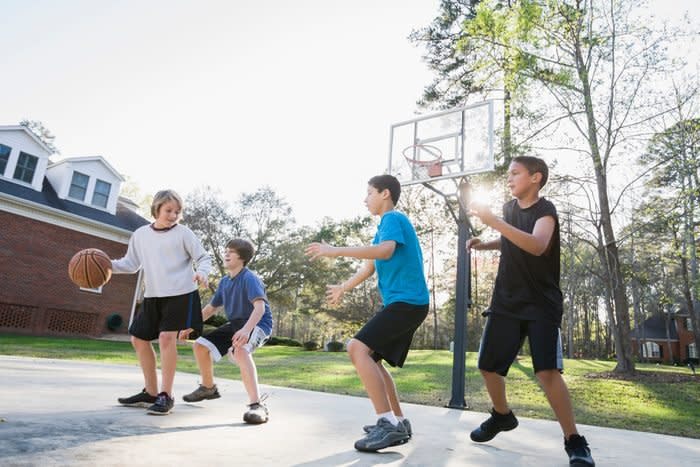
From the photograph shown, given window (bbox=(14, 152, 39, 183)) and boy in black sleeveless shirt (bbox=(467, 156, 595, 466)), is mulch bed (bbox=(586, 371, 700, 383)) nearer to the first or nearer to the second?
boy in black sleeveless shirt (bbox=(467, 156, 595, 466))

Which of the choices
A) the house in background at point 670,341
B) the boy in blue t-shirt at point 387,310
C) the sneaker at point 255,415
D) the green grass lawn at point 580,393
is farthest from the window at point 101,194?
the house in background at point 670,341

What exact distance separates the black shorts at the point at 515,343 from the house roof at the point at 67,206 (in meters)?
19.7

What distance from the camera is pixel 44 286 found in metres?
18.8

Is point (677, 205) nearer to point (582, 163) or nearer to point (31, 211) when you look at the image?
point (582, 163)

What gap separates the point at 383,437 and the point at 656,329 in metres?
63.3

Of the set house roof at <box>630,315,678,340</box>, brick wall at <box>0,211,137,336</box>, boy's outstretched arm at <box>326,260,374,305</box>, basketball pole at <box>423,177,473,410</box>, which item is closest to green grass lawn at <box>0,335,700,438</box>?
basketball pole at <box>423,177,473,410</box>

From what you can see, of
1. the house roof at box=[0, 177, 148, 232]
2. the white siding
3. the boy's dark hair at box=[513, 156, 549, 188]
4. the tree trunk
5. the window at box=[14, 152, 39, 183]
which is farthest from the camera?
the window at box=[14, 152, 39, 183]

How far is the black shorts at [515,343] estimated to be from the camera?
2.83 m

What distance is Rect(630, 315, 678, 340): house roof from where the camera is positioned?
5400cm

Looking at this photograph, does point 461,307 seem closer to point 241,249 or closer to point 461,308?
point 461,308

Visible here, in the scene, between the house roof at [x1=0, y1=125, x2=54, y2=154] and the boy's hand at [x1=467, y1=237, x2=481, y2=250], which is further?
the house roof at [x1=0, y1=125, x2=54, y2=154]

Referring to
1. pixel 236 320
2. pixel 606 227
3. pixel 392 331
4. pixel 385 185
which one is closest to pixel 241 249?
pixel 236 320

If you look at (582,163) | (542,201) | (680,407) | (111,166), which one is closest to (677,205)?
(582,163)

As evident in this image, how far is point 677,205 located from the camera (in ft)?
45.5
